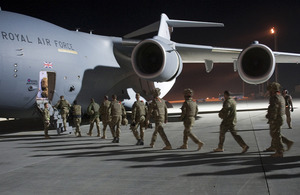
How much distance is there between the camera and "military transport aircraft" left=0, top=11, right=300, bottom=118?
10023mm

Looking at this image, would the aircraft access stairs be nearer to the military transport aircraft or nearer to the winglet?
the military transport aircraft

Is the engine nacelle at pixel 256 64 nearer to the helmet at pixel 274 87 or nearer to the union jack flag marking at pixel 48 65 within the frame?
the helmet at pixel 274 87

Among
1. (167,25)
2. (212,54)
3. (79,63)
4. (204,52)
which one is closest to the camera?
(79,63)

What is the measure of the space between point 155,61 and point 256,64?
12.1 ft

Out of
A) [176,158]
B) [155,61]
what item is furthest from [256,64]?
[176,158]

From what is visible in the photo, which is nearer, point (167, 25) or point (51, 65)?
point (51, 65)

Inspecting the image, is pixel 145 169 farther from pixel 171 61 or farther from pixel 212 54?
pixel 212 54

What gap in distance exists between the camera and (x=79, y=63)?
12.3 m

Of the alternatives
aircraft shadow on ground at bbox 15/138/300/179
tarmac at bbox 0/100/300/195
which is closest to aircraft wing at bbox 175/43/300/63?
tarmac at bbox 0/100/300/195

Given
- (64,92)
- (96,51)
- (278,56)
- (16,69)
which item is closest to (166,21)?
(96,51)

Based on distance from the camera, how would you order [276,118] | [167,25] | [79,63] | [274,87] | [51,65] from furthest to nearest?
[167,25]
[79,63]
[51,65]
[274,87]
[276,118]

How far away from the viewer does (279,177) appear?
15.1 feet

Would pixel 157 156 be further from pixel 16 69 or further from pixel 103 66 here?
pixel 103 66

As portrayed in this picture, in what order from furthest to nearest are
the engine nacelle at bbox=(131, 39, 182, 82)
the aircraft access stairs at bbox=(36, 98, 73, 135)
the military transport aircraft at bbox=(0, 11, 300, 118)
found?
the engine nacelle at bbox=(131, 39, 182, 82), the aircraft access stairs at bbox=(36, 98, 73, 135), the military transport aircraft at bbox=(0, 11, 300, 118)
